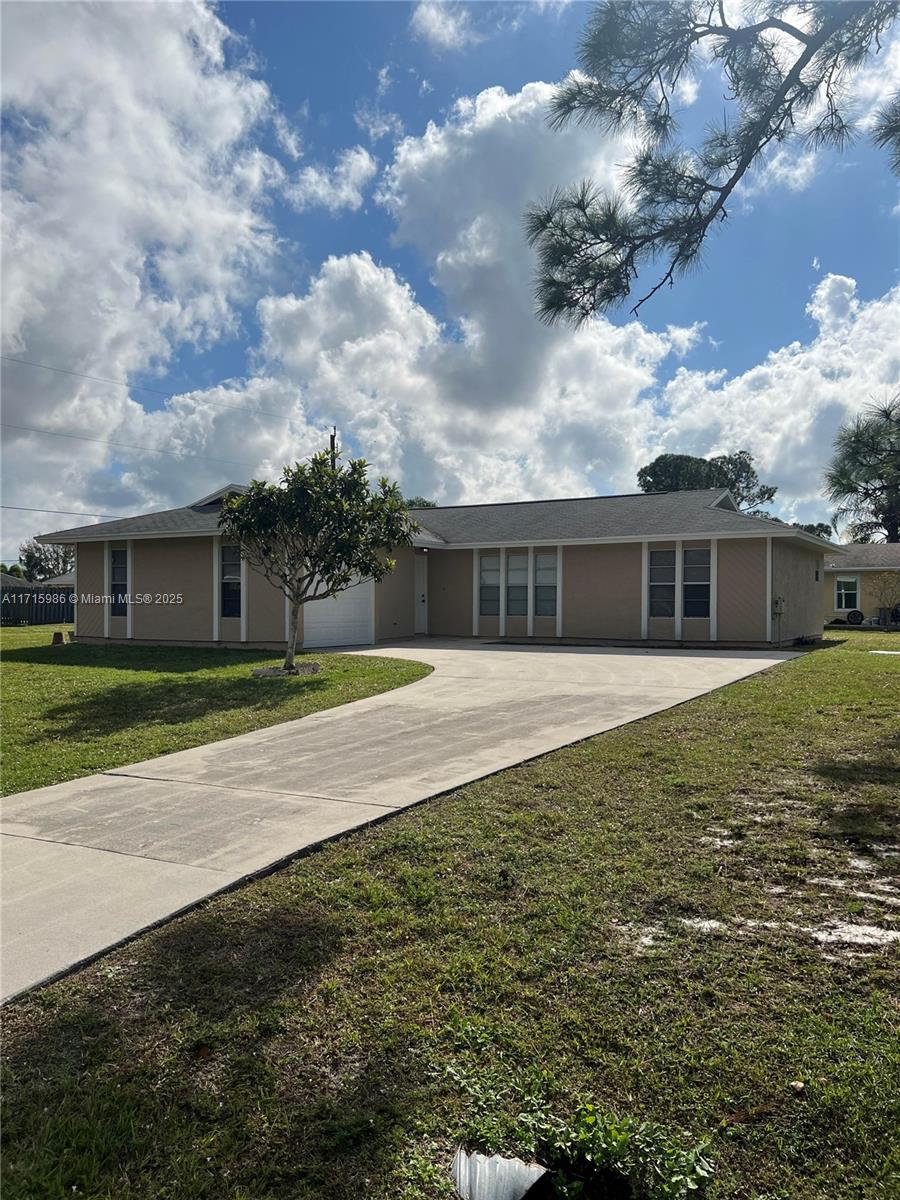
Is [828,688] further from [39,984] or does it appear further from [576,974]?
[39,984]

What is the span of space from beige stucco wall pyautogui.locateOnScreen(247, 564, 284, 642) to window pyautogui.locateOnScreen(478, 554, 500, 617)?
5.72m

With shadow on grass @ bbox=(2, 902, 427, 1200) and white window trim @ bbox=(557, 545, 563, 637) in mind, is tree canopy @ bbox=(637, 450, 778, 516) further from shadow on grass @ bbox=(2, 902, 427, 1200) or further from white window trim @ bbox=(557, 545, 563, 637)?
shadow on grass @ bbox=(2, 902, 427, 1200)

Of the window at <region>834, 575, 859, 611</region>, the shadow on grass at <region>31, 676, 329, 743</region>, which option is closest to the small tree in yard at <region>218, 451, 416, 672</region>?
the shadow on grass at <region>31, 676, 329, 743</region>

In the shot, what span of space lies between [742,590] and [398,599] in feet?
27.7

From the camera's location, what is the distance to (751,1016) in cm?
285

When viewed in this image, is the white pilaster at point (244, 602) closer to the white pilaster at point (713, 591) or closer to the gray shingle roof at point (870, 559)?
the white pilaster at point (713, 591)

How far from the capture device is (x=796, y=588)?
789 inches

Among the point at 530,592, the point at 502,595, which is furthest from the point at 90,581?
the point at 530,592

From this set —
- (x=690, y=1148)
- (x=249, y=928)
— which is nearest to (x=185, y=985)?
(x=249, y=928)

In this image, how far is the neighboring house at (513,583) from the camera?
718 inches

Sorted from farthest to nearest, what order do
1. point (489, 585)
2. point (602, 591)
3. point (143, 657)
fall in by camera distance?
point (489, 585) < point (602, 591) < point (143, 657)

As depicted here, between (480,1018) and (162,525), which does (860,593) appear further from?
(480,1018)

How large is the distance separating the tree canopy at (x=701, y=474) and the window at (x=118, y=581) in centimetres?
3726

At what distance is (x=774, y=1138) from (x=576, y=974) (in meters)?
1.00
